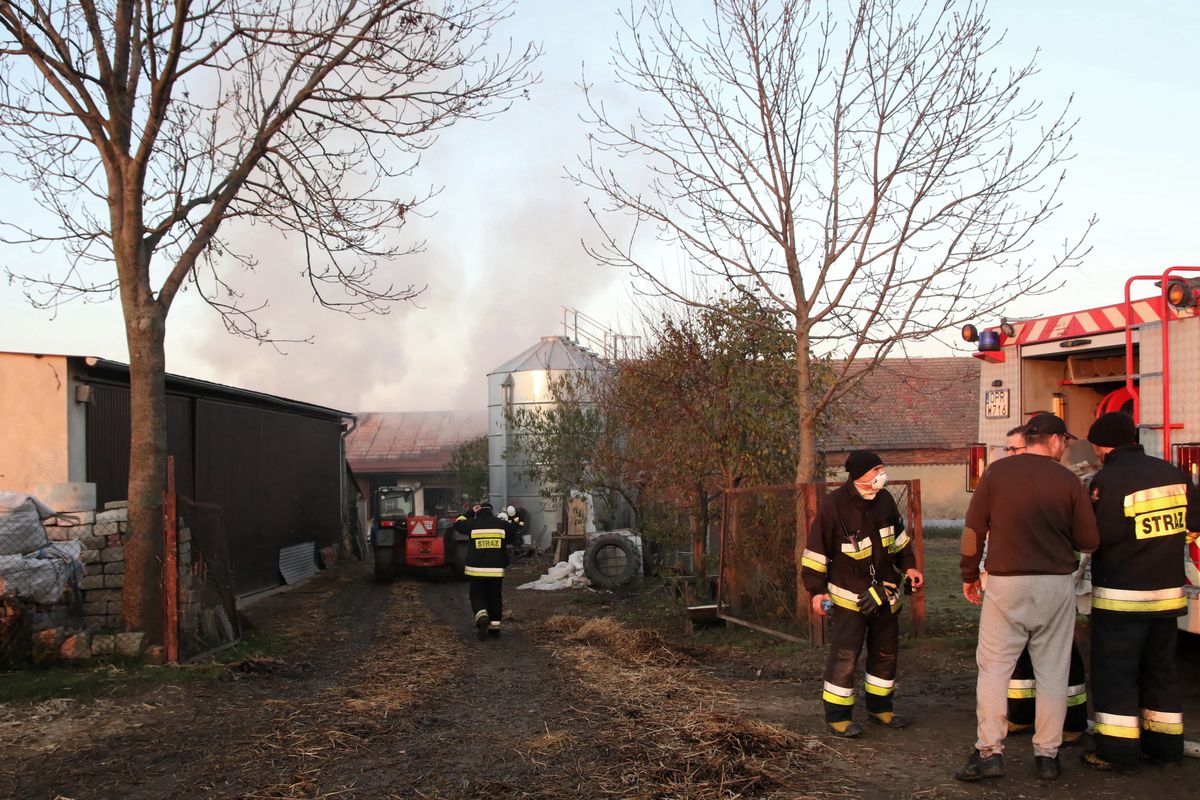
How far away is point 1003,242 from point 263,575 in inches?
558

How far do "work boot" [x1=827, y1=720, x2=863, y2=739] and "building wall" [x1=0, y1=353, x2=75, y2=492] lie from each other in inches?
379

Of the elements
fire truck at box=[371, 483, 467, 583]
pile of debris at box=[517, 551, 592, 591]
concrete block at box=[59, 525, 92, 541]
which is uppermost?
concrete block at box=[59, 525, 92, 541]

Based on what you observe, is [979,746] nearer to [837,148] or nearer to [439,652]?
[837,148]

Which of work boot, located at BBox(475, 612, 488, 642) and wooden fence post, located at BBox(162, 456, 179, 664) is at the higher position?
wooden fence post, located at BBox(162, 456, 179, 664)

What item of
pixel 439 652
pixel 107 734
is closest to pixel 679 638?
pixel 439 652

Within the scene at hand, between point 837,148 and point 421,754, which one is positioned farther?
point 837,148

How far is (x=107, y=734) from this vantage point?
6.67 metres

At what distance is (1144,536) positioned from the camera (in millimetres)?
5043

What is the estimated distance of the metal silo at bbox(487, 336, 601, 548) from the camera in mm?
26578

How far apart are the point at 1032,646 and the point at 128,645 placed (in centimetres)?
738

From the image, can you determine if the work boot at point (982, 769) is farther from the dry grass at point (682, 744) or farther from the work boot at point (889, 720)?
the work boot at point (889, 720)

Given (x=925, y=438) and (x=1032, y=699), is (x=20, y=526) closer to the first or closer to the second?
(x=1032, y=699)

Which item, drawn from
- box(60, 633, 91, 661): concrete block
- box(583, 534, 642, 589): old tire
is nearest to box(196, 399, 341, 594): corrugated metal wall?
box(583, 534, 642, 589): old tire

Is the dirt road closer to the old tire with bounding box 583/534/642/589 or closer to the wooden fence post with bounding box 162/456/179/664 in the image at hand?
the wooden fence post with bounding box 162/456/179/664
